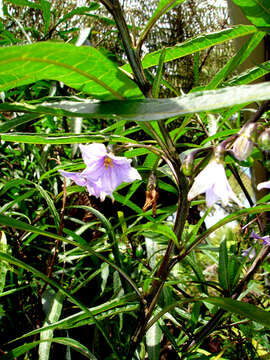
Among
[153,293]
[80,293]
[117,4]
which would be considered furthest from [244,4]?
[80,293]

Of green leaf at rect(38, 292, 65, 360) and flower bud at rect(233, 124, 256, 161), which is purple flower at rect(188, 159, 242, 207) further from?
green leaf at rect(38, 292, 65, 360)

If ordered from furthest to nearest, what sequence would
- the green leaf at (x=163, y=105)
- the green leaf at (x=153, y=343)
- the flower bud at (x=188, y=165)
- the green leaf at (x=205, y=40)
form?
the green leaf at (x=153, y=343) < the green leaf at (x=205, y=40) < the flower bud at (x=188, y=165) < the green leaf at (x=163, y=105)

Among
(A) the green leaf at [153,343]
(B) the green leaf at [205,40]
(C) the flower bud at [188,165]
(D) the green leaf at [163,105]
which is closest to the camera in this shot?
(D) the green leaf at [163,105]

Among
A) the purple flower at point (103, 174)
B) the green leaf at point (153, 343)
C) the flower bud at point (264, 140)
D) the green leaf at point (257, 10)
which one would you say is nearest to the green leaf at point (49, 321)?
the green leaf at point (153, 343)

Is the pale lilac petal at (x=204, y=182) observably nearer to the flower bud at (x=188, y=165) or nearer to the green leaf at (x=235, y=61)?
the flower bud at (x=188, y=165)

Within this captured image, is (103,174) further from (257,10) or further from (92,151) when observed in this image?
(257,10)

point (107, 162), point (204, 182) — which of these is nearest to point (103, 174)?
point (107, 162)
